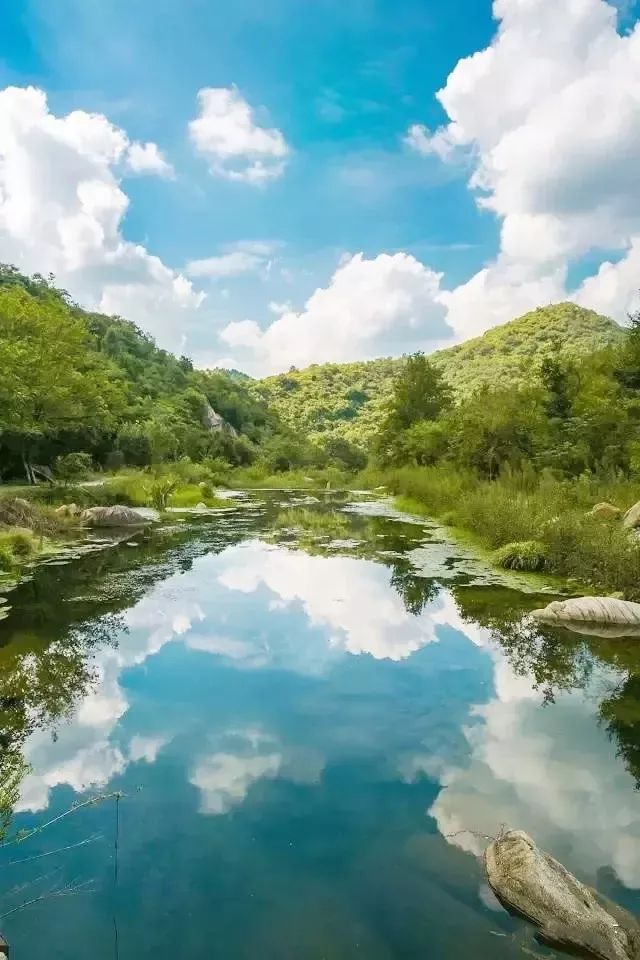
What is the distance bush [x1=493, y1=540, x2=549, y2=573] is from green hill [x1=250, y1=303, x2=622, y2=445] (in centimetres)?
4366

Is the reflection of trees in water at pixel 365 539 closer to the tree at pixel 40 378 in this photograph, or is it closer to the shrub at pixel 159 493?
the shrub at pixel 159 493

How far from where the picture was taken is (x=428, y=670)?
710 cm

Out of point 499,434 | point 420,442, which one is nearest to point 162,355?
point 420,442

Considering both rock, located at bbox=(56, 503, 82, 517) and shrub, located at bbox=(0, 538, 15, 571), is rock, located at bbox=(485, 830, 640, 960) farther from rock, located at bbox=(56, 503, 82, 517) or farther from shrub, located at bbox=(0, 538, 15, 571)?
rock, located at bbox=(56, 503, 82, 517)

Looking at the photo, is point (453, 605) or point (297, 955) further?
point (453, 605)

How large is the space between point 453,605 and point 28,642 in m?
6.01

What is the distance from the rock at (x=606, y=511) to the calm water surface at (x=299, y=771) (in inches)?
178

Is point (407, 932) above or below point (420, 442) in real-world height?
below

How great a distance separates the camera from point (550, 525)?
39.5 ft

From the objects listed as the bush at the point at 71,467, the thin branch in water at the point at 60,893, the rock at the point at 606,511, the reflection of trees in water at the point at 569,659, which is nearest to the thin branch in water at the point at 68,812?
the thin branch in water at the point at 60,893

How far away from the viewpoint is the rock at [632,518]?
39.3ft

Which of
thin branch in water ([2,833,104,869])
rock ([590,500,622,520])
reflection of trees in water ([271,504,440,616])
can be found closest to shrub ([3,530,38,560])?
reflection of trees in water ([271,504,440,616])

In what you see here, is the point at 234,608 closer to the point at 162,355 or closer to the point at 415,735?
the point at 415,735

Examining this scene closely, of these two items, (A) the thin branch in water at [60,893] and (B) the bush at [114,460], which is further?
(B) the bush at [114,460]
